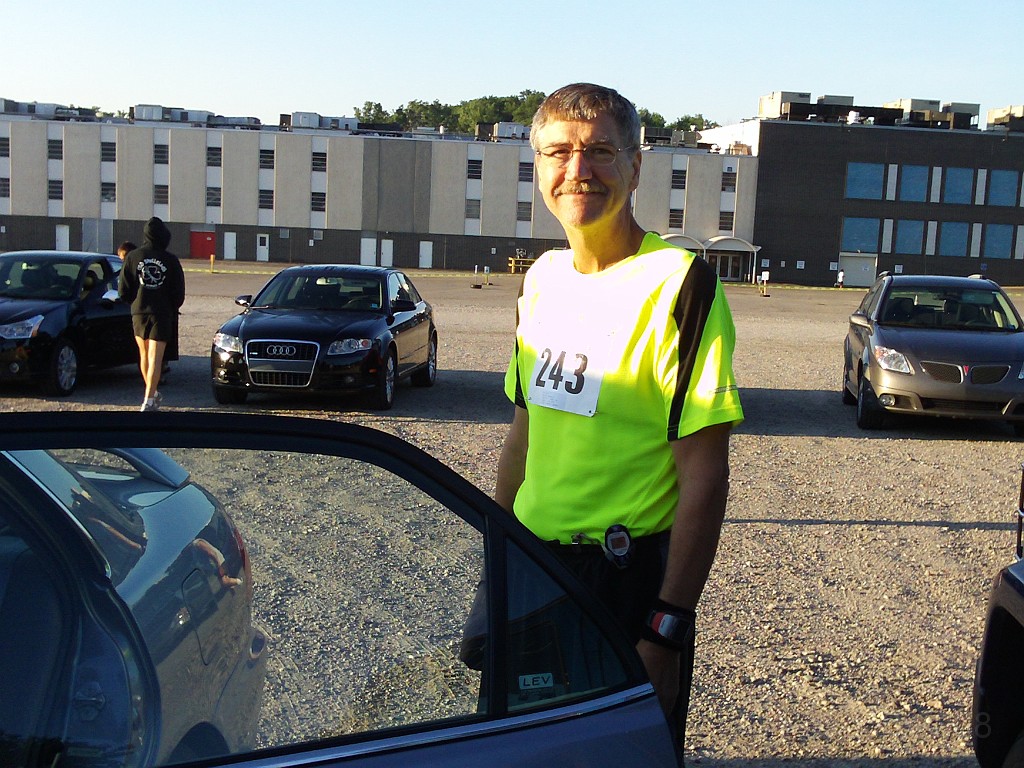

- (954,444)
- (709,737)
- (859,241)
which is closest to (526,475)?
(709,737)

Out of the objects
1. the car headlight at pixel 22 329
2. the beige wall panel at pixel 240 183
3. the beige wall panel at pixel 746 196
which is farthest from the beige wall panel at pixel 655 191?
the car headlight at pixel 22 329

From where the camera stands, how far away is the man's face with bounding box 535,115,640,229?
8.45ft

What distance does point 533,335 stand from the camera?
2.80 metres

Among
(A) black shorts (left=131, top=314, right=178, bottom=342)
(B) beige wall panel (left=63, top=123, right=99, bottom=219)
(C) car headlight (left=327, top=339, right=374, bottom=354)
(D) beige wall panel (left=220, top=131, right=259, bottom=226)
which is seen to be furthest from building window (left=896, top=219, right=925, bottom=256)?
(A) black shorts (left=131, top=314, right=178, bottom=342)

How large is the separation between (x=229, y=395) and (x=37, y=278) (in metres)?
3.14

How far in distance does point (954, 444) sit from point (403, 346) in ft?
19.5

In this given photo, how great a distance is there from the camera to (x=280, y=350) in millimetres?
11523

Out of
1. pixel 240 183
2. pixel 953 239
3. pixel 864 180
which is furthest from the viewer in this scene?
pixel 953 239

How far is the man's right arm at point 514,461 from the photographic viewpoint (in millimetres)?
2979

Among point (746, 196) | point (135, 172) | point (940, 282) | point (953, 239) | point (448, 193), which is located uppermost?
point (746, 196)

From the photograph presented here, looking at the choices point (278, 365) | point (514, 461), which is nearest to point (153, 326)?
point (278, 365)

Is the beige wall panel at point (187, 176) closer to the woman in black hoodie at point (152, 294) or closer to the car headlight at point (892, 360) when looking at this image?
the woman in black hoodie at point (152, 294)

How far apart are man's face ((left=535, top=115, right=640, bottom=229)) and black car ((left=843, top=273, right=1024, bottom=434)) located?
9.11 metres

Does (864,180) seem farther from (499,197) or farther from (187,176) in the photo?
(187,176)
